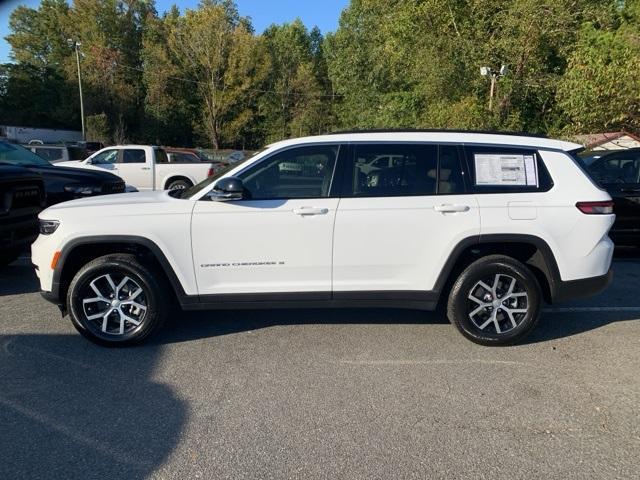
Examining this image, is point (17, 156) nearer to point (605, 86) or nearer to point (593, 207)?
point (593, 207)

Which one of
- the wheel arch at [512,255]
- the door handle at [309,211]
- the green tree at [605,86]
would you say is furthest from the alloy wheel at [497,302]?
the green tree at [605,86]

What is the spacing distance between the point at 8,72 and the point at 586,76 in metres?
64.2

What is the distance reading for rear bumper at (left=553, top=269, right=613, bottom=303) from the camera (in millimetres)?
4156

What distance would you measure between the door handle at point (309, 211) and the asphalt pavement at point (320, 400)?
1.14 meters

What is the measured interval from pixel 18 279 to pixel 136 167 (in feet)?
30.4

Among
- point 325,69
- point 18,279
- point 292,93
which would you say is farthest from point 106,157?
point 325,69

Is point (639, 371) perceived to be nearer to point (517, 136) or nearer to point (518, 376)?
point (518, 376)

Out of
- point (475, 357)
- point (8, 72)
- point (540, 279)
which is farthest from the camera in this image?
point (8, 72)

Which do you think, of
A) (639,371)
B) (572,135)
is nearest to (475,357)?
(639,371)

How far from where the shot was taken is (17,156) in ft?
26.5

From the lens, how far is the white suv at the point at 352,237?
13.3 feet

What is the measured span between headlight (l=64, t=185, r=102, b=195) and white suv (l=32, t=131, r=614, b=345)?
12.8 ft

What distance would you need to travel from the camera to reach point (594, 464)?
8.82 ft

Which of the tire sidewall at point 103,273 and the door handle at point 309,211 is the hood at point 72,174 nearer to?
the tire sidewall at point 103,273
